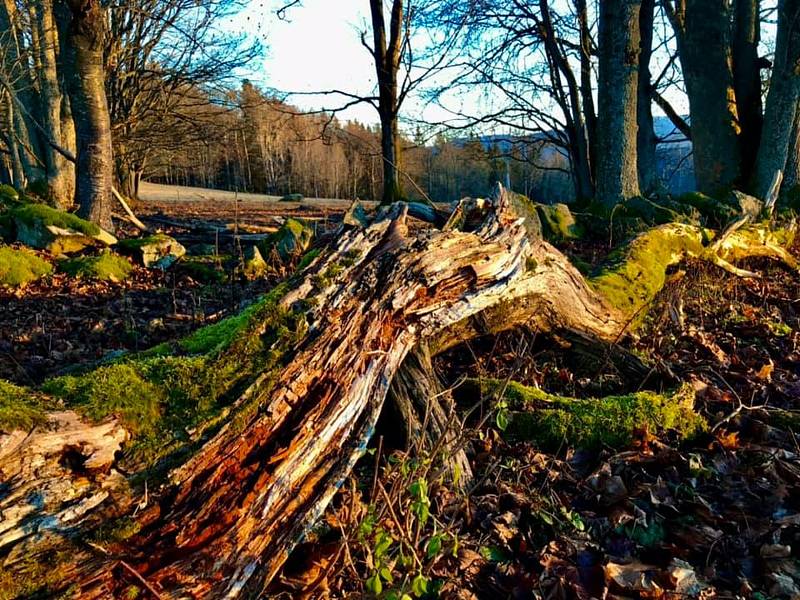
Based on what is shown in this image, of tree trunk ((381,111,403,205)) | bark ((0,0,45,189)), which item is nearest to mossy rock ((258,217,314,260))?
tree trunk ((381,111,403,205))

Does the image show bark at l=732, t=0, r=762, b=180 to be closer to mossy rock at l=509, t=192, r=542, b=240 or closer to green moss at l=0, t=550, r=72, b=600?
mossy rock at l=509, t=192, r=542, b=240

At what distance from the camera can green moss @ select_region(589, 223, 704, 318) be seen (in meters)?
4.83

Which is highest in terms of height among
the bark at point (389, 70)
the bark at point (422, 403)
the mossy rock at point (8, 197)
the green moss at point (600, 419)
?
the bark at point (389, 70)

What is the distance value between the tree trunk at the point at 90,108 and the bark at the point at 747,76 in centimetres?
1125

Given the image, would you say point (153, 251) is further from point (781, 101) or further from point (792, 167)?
point (792, 167)

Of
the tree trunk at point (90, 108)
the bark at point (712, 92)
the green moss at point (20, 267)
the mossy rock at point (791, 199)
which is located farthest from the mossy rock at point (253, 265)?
the mossy rock at point (791, 199)

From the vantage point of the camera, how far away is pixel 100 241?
332 inches

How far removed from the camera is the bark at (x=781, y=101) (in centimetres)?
850

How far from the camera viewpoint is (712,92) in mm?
9328

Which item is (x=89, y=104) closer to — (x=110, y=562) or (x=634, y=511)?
(x=110, y=562)

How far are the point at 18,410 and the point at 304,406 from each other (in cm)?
102

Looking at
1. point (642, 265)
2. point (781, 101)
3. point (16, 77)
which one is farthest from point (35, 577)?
point (16, 77)

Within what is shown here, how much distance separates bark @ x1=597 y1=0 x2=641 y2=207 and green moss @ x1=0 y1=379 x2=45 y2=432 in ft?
29.3

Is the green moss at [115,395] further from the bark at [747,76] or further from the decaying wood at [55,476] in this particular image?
the bark at [747,76]
